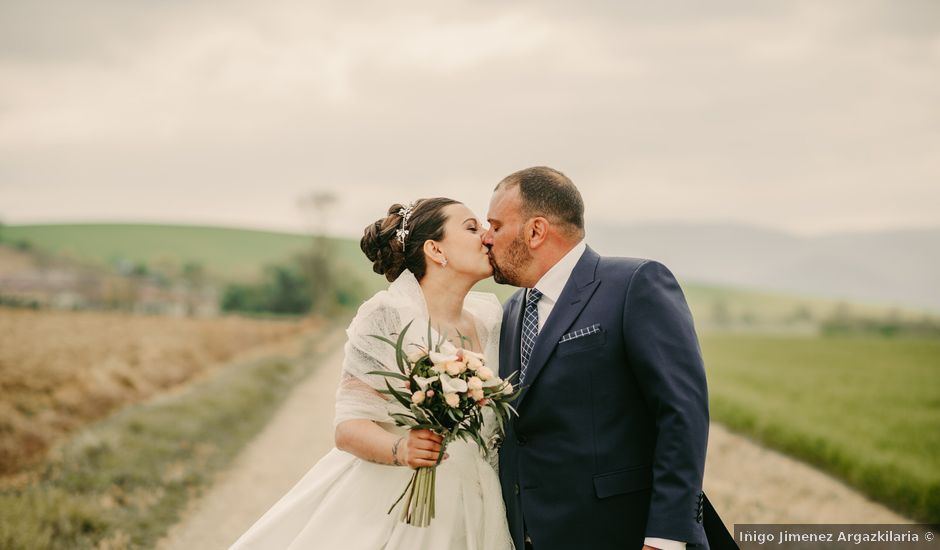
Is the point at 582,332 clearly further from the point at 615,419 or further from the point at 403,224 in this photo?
the point at 403,224

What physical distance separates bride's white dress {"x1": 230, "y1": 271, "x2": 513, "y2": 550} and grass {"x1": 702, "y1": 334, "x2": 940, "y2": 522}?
745 centimetres

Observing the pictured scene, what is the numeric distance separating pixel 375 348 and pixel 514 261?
76cm

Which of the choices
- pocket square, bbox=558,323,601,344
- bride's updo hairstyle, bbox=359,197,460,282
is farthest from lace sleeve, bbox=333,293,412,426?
pocket square, bbox=558,323,601,344

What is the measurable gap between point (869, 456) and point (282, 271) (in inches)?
1958

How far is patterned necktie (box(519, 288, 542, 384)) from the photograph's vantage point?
10.9 ft

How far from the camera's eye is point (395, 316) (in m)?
3.54

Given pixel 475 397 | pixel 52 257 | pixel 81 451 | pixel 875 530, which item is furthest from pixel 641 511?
pixel 52 257

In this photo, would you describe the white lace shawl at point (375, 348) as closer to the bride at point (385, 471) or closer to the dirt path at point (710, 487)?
the bride at point (385, 471)

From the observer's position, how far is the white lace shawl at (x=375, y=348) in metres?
3.40

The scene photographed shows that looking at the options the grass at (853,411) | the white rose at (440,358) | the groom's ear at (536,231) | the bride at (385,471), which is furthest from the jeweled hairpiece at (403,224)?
the grass at (853,411)

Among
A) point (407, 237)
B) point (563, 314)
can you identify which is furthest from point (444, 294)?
point (563, 314)

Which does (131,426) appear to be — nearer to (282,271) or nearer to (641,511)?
(641,511)

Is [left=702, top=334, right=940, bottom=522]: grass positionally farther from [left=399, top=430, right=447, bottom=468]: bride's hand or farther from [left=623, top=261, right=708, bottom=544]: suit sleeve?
[left=399, top=430, right=447, bottom=468]: bride's hand

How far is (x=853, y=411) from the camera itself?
52.1 ft
